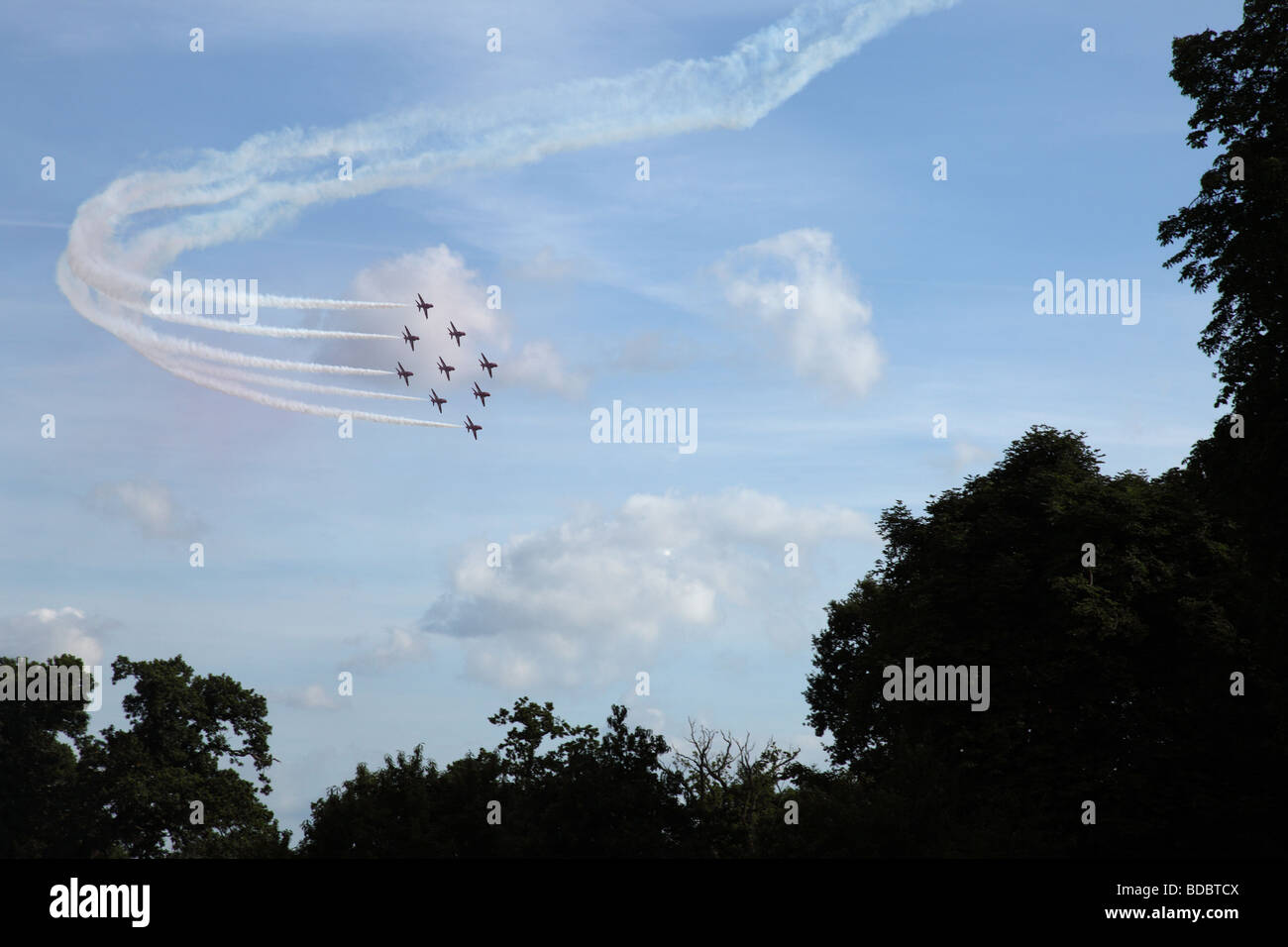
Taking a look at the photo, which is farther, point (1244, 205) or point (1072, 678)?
point (1072, 678)

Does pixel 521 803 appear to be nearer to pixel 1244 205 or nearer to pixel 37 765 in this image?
pixel 1244 205

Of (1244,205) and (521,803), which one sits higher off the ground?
(1244,205)

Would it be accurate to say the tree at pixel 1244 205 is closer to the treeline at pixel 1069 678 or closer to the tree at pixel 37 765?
the treeline at pixel 1069 678

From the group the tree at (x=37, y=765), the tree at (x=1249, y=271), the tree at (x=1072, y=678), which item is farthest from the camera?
the tree at (x=37, y=765)

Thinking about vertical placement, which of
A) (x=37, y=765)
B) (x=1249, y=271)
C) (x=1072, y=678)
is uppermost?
(x=1249, y=271)

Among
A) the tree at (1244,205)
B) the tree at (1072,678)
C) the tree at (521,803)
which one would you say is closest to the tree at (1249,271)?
the tree at (1244,205)

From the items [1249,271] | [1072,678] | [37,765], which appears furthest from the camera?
[37,765]

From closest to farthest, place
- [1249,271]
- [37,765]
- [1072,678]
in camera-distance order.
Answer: [1249,271]
[1072,678]
[37,765]

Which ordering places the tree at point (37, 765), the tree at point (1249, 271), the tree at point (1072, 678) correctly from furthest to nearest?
the tree at point (37, 765), the tree at point (1072, 678), the tree at point (1249, 271)

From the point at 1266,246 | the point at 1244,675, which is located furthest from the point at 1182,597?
the point at 1266,246

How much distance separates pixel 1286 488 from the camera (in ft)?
110

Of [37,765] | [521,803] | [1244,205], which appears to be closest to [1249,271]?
[1244,205]

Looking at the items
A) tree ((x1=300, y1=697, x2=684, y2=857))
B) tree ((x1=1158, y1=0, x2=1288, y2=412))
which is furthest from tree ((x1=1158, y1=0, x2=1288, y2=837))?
tree ((x1=300, y1=697, x2=684, y2=857))
